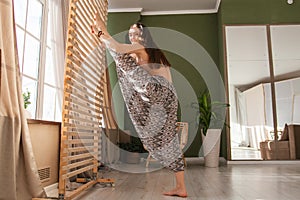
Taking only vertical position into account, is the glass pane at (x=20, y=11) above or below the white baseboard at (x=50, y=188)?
above

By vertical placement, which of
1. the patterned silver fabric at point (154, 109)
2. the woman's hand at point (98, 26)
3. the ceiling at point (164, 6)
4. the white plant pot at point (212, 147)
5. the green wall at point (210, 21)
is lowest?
the white plant pot at point (212, 147)

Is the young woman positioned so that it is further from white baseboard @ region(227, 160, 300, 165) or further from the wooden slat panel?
white baseboard @ region(227, 160, 300, 165)

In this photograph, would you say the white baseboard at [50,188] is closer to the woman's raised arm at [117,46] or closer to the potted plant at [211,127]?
the woman's raised arm at [117,46]

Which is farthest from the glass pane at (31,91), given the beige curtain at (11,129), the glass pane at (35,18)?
the beige curtain at (11,129)

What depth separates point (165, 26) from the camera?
524cm

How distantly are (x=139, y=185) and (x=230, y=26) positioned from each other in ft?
11.1

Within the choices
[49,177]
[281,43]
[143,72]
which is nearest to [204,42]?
[281,43]

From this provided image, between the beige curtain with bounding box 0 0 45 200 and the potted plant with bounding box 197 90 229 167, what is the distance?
2886 mm

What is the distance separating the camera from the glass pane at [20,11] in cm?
224

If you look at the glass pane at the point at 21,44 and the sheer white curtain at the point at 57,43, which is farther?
the sheer white curtain at the point at 57,43

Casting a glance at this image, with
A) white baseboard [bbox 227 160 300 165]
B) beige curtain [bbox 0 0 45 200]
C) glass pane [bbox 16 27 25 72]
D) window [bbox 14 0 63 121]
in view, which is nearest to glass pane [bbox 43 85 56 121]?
window [bbox 14 0 63 121]

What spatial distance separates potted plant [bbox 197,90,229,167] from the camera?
401 cm

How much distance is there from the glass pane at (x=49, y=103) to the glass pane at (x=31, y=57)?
0.72 ft

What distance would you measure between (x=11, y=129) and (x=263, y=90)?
4032 mm
